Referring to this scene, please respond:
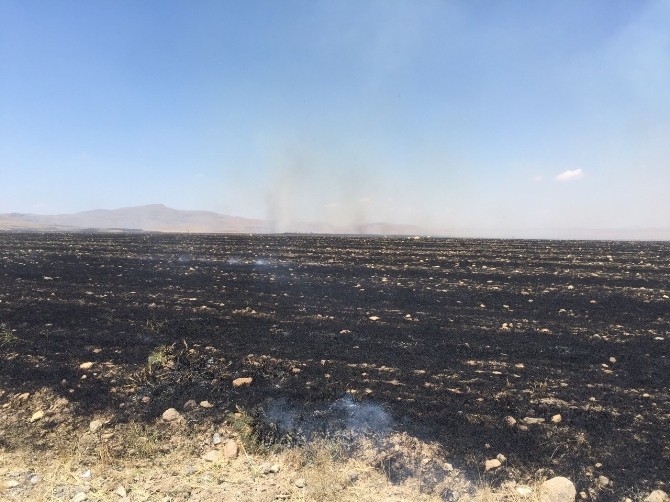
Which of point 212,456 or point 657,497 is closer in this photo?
point 657,497

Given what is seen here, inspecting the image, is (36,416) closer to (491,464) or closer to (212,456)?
(212,456)

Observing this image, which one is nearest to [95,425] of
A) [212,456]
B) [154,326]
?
[212,456]

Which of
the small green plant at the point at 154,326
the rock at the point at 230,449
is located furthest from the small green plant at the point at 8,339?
the rock at the point at 230,449

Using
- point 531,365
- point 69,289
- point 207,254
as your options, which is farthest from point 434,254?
point 69,289

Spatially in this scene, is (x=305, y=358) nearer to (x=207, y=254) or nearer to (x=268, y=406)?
(x=268, y=406)

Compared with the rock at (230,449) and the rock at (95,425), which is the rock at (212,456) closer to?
the rock at (230,449)

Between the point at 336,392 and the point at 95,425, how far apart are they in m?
2.76

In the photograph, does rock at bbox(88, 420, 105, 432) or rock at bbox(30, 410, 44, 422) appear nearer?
rock at bbox(88, 420, 105, 432)

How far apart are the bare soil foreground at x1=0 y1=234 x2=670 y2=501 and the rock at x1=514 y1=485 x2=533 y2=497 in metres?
0.02

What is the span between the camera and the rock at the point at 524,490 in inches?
135

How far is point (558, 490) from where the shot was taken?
340 centimetres

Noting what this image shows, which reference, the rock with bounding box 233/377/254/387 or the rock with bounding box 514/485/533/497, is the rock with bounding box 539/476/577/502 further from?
the rock with bounding box 233/377/254/387

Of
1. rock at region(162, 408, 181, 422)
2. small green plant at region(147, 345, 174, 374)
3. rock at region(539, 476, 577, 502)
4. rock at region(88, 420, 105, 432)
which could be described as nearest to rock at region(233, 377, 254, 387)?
rock at region(162, 408, 181, 422)

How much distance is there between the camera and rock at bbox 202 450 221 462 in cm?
401
